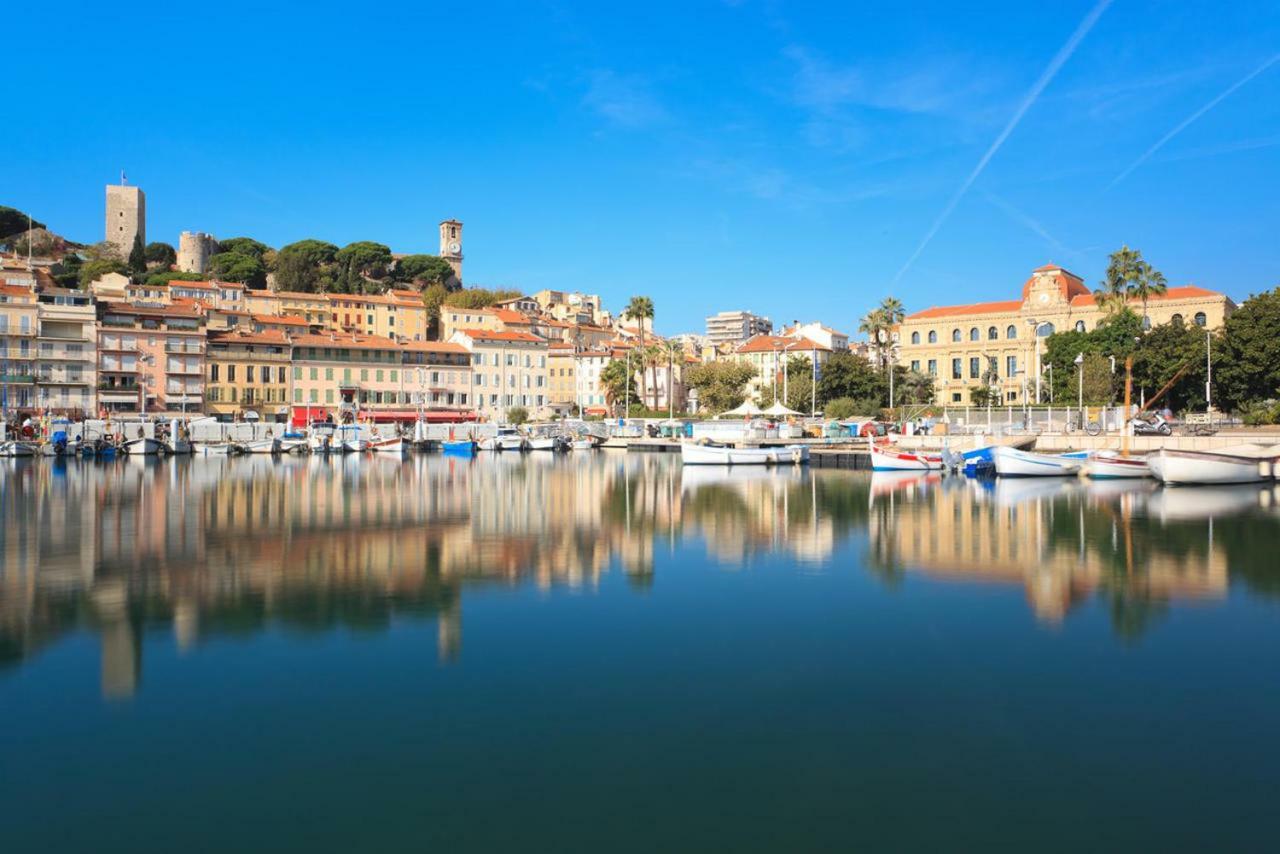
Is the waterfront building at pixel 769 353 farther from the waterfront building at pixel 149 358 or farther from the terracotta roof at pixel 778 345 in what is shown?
the waterfront building at pixel 149 358

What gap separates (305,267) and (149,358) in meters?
48.0

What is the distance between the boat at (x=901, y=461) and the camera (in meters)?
44.0

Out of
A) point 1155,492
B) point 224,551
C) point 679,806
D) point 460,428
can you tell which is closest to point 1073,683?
point 679,806

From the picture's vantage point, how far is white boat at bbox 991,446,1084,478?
39.0m

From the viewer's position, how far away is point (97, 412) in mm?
67562

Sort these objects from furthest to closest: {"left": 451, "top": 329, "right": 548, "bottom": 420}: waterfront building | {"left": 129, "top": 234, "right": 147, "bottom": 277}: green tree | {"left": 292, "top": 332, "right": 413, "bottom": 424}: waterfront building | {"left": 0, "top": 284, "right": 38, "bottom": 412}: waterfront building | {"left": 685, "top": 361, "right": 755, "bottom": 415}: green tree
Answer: {"left": 129, "top": 234, "right": 147, "bottom": 277}: green tree
{"left": 685, "top": 361, "right": 755, "bottom": 415}: green tree
{"left": 451, "top": 329, "right": 548, "bottom": 420}: waterfront building
{"left": 292, "top": 332, "right": 413, "bottom": 424}: waterfront building
{"left": 0, "top": 284, "right": 38, "bottom": 412}: waterfront building

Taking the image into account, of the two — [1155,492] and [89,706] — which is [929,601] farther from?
[1155,492]

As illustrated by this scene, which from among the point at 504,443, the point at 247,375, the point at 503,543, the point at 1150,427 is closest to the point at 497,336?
the point at 504,443

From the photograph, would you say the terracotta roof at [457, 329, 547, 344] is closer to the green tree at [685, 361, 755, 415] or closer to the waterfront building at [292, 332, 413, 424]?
the waterfront building at [292, 332, 413, 424]

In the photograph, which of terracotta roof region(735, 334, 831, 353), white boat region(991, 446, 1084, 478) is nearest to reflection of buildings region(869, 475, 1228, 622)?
white boat region(991, 446, 1084, 478)

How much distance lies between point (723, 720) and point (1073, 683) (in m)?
3.87

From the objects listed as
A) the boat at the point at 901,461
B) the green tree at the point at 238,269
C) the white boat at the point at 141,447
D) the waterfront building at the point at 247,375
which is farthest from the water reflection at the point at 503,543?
the green tree at the point at 238,269

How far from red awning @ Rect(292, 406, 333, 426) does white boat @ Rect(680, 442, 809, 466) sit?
36793 mm

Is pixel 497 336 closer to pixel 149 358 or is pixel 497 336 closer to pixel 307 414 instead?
pixel 307 414
